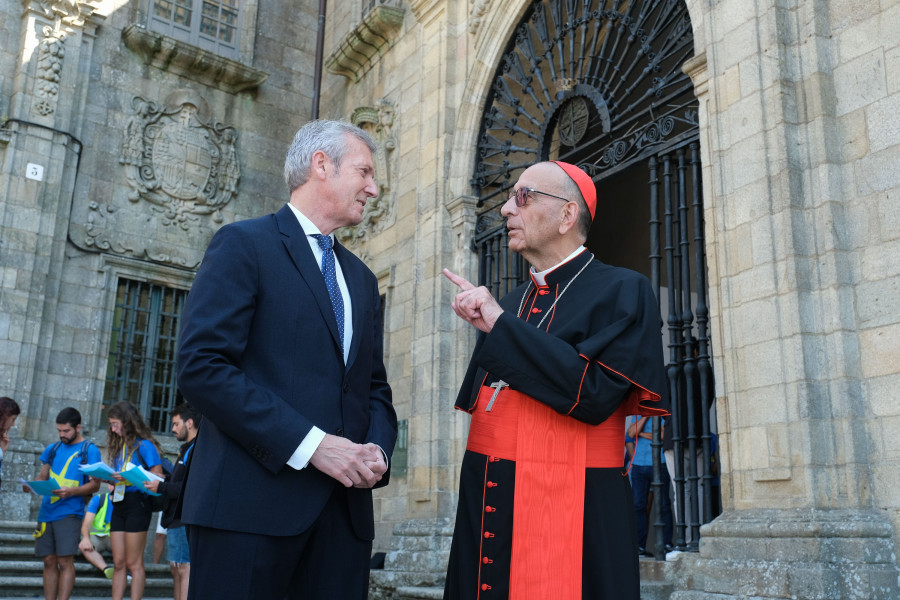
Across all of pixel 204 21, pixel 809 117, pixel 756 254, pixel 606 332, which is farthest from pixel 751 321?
pixel 204 21

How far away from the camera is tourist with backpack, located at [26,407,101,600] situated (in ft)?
22.0

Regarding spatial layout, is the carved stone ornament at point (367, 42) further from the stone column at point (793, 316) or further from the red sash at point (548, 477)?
the red sash at point (548, 477)

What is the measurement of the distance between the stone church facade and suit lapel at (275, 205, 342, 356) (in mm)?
3239

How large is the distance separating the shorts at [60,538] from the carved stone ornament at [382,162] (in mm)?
4888

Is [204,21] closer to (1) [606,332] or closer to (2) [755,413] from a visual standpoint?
(2) [755,413]

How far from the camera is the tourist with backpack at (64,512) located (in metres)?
6.71

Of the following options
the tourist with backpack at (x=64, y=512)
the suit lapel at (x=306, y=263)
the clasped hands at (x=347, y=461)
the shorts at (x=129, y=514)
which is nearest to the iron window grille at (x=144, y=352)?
the tourist with backpack at (x=64, y=512)

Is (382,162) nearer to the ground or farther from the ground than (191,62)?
nearer to the ground

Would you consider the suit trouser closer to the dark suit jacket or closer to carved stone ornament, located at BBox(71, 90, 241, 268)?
the dark suit jacket

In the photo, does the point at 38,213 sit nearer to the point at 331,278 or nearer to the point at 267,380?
the point at 331,278

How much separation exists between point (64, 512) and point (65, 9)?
712 centimetres

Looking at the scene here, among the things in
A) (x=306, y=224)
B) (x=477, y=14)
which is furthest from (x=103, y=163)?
(x=306, y=224)

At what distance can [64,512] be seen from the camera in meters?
6.74

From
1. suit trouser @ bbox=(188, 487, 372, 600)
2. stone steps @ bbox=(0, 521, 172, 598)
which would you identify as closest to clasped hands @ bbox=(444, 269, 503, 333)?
suit trouser @ bbox=(188, 487, 372, 600)
